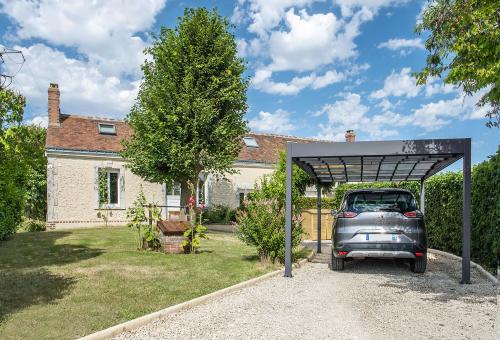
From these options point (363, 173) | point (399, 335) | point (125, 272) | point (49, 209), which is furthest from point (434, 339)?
point (49, 209)

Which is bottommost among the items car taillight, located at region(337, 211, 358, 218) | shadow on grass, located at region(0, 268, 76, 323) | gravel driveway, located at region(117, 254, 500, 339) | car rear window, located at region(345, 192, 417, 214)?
gravel driveway, located at region(117, 254, 500, 339)

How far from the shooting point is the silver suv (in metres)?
8.55

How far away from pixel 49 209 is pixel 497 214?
18.7 m

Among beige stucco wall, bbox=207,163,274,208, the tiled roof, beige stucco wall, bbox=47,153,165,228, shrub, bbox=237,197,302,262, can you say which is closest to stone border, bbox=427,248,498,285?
shrub, bbox=237,197,302,262

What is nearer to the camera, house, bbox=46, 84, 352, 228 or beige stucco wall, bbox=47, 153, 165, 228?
beige stucco wall, bbox=47, 153, 165, 228

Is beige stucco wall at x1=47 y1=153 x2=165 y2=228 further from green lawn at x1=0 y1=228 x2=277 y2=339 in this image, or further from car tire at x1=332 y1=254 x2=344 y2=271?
car tire at x1=332 y1=254 x2=344 y2=271

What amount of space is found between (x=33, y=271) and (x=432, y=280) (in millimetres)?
7941

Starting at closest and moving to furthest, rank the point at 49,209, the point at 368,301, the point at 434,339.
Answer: the point at 434,339 < the point at 368,301 < the point at 49,209

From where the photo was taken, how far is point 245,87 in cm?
1884

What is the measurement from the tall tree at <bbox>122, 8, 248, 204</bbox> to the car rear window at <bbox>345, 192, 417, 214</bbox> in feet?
30.9

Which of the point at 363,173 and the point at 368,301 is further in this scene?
the point at 363,173

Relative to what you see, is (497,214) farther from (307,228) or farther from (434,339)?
(307,228)

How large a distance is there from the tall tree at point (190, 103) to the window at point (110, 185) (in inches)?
120

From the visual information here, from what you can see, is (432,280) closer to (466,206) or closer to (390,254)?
(390,254)
